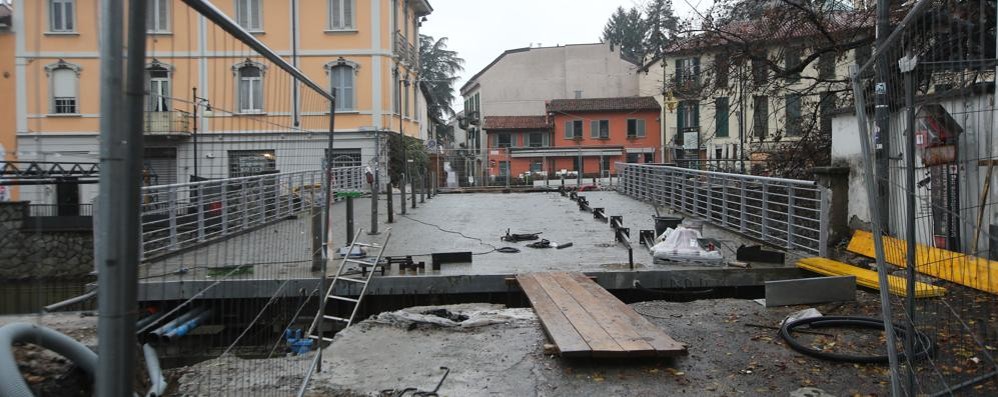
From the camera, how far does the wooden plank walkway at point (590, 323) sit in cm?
503

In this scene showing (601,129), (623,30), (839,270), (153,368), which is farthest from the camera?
(623,30)

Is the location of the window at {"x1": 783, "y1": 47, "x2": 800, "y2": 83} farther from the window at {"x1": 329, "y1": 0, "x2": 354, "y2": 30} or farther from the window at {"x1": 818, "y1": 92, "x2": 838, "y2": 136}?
the window at {"x1": 329, "y1": 0, "x2": 354, "y2": 30}

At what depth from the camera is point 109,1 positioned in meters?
1.70

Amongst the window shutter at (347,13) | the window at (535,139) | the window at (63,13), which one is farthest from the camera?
the window at (535,139)

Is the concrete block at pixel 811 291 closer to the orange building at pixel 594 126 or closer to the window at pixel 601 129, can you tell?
the orange building at pixel 594 126

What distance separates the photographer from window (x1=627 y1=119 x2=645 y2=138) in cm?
5466

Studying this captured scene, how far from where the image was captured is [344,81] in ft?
98.1

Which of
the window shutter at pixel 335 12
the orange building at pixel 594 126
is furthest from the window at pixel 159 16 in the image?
the orange building at pixel 594 126

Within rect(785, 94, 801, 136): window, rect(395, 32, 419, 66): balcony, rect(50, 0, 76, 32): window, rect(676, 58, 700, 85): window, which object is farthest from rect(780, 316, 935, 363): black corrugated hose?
rect(395, 32, 419, 66): balcony

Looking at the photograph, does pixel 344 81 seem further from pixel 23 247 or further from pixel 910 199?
pixel 23 247

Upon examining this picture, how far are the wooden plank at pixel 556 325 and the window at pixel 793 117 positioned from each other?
33.1ft

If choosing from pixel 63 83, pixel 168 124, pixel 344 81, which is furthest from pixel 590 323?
pixel 344 81

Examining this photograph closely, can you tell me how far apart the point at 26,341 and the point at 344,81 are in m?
28.4

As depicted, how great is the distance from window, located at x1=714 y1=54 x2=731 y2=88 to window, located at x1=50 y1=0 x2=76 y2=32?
1377cm
